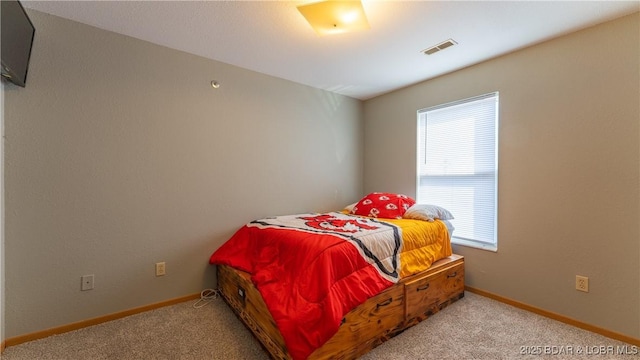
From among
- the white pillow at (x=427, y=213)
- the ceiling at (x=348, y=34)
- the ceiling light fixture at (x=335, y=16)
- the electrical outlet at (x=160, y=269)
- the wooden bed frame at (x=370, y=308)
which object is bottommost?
the wooden bed frame at (x=370, y=308)

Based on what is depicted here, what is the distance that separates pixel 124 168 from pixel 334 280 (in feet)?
6.28

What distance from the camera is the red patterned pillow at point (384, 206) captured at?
9.39 feet

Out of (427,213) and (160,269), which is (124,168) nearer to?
(160,269)

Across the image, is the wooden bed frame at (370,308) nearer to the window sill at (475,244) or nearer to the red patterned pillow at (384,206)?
the window sill at (475,244)

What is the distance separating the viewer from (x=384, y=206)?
2.94 meters

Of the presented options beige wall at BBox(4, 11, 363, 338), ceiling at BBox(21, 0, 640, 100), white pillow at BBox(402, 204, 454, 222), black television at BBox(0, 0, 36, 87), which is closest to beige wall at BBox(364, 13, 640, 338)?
ceiling at BBox(21, 0, 640, 100)

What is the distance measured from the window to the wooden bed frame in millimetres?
437

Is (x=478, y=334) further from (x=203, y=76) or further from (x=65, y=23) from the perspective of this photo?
(x=65, y=23)

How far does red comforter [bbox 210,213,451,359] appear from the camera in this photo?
149 cm

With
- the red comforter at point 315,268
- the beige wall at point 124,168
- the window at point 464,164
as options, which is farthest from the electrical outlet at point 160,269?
the window at point 464,164

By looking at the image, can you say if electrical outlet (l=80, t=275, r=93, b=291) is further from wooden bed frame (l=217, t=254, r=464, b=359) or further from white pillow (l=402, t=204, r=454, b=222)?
white pillow (l=402, t=204, r=454, b=222)

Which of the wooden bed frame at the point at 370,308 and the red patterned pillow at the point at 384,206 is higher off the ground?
the red patterned pillow at the point at 384,206

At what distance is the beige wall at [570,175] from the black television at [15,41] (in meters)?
3.48

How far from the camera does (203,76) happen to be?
8.43 ft
